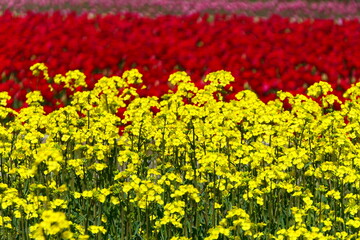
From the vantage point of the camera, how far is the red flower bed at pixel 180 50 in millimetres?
8000

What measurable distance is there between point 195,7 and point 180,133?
8742 millimetres

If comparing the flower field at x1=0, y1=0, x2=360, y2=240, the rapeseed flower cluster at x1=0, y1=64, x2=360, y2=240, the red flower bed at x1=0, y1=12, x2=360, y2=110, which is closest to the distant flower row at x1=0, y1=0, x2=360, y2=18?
the red flower bed at x1=0, y1=12, x2=360, y2=110

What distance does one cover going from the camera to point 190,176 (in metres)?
4.60

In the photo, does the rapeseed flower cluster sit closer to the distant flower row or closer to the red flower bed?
the red flower bed

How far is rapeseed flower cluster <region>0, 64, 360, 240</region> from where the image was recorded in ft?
13.8

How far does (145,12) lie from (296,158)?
8755 millimetres

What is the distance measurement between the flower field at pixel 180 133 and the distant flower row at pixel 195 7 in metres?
2.26

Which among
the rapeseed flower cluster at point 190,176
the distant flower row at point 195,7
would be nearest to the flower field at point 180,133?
the rapeseed flower cluster at point 190,176

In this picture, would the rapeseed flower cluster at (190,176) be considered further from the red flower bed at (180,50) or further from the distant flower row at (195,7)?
the distant flower row at (195,7)

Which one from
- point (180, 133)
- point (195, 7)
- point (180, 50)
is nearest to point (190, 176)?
point (180, 133)

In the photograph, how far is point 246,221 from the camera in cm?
397

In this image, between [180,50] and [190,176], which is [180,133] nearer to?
[190,176]

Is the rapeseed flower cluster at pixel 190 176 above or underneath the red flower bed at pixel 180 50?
underneath

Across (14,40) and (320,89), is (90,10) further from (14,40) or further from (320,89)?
(320,89)
